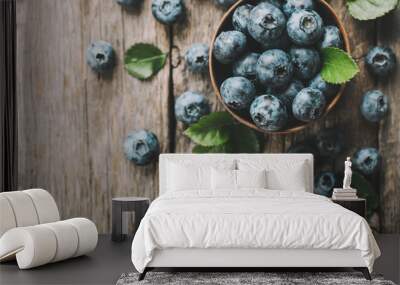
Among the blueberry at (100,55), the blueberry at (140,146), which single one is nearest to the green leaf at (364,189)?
the blueberry at (140,146)

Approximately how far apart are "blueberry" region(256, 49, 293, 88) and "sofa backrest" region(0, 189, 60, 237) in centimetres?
229

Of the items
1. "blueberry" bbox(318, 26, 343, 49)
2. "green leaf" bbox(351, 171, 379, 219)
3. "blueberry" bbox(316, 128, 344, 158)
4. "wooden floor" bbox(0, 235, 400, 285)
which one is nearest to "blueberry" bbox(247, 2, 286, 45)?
"blueberry" bbox(318, 26, 343, 49)

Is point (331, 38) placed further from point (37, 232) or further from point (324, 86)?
point (37, 232)

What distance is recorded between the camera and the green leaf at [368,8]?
6.47 metres

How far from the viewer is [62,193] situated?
22.0 feet

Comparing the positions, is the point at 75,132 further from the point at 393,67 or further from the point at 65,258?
the point at 393,67

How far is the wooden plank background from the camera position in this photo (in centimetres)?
659

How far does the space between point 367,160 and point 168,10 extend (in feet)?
7.84

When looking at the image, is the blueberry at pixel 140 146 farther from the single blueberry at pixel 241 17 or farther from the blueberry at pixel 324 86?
the blueberry at pixel 324 86

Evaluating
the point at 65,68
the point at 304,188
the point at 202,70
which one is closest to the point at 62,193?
the point at 65,68

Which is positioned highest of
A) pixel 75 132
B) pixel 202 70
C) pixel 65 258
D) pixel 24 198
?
pixel 202 70

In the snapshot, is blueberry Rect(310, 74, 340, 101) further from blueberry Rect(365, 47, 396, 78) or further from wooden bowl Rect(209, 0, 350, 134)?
blueberry Rect(365, 47, 396, 78)

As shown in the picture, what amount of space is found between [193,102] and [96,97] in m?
0.95

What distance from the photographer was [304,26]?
6.34 m
